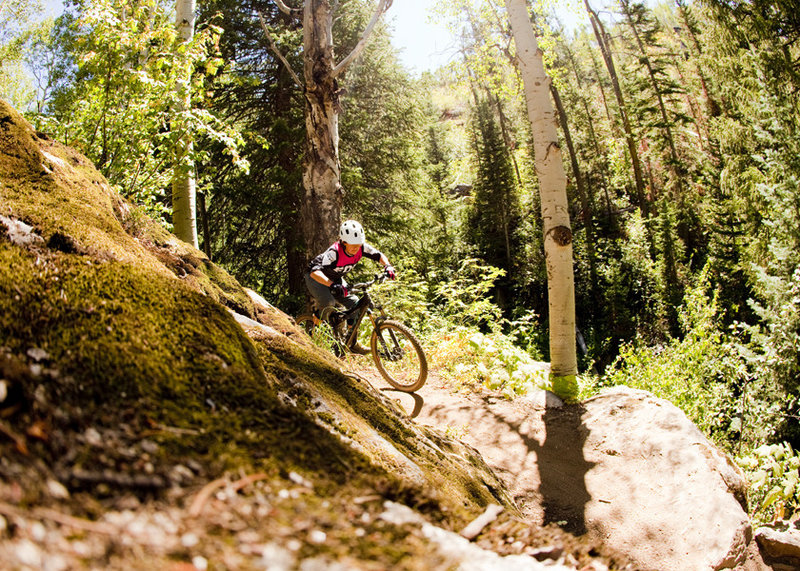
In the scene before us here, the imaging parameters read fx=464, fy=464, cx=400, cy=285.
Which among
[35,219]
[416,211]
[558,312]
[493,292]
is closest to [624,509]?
[558,312]

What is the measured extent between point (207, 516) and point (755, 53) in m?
13.6

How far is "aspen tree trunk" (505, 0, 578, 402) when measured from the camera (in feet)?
20.9

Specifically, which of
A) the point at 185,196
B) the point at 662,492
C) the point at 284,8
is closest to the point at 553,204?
the point at 662,492

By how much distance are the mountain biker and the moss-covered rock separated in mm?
3280

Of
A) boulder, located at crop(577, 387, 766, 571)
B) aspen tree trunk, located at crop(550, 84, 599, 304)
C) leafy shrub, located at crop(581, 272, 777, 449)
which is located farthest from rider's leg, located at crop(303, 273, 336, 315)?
aspen tree trunk, located at crop(550, 84, 599, 304)

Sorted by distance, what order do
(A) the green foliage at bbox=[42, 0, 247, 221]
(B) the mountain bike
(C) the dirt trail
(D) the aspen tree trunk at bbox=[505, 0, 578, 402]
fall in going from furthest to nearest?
(D) the aspen tree trunk at bbox=[505, 0, 578, 402], (B) the mountain bike, (A) the green foliage at bbox=[42, 0, 247, 221], (C) the dirt trail

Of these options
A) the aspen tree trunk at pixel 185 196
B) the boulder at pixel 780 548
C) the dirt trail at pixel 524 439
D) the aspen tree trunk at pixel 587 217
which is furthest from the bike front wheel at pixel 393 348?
the aspen tree trunk at pixel 587 217

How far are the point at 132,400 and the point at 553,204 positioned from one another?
611cm

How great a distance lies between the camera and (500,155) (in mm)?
28797

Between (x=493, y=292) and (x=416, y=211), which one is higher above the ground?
(x=416, y=211)

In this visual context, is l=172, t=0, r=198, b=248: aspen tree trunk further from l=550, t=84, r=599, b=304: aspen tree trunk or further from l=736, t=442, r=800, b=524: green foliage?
l=550, t=84, r=599, b=304: aspen tree trunk

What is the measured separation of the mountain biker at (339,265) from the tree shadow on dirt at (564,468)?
2.70 meters

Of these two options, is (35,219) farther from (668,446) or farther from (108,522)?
(668,446)

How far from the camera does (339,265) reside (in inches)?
233
